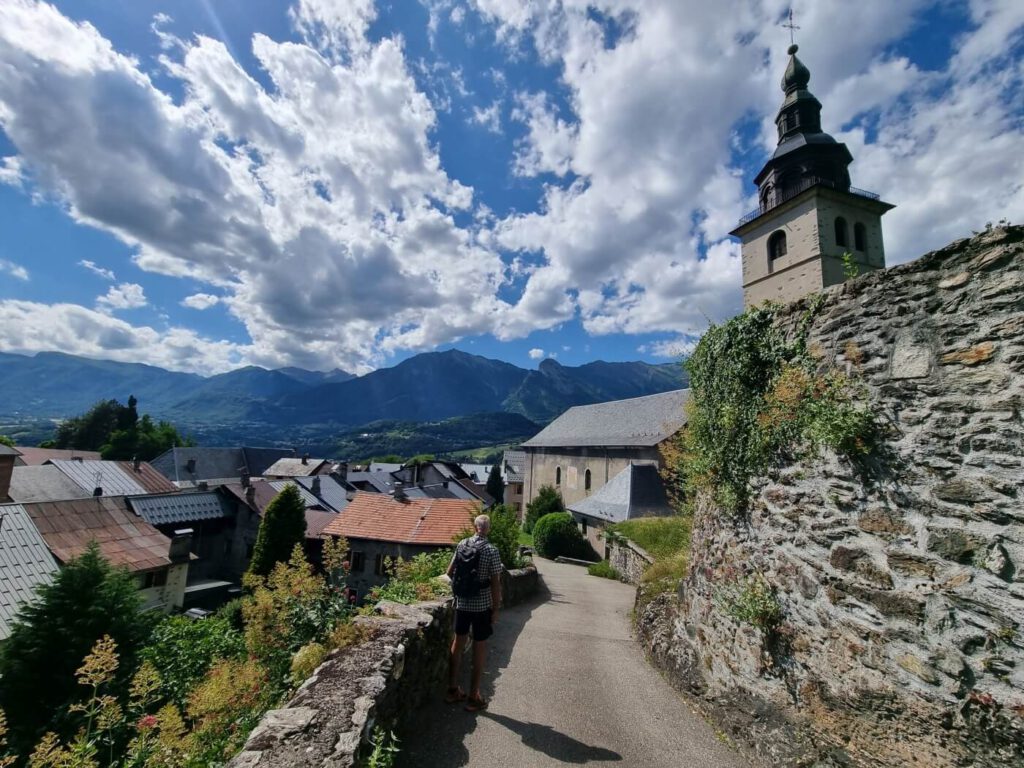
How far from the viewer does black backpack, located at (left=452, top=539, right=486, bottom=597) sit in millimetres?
4426

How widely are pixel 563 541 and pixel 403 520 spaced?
901 centimetres

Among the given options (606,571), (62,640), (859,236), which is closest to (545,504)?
(606,571)

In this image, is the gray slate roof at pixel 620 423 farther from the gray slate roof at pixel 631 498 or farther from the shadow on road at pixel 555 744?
the shadow on road at pixel 555 744

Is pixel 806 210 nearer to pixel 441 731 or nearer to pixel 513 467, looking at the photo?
pixel 441 731

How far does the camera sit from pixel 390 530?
62.8 feet

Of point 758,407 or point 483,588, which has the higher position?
point 758,407

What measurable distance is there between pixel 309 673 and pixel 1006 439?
5.52 metres

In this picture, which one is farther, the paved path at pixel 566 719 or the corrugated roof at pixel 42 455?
the corrugated roof at pixel 42 455

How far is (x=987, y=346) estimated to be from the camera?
3020 mm

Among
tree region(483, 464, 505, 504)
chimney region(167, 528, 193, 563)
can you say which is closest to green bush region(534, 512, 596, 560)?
chimney region(167, 528, 193, 563)

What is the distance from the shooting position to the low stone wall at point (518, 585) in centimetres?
947

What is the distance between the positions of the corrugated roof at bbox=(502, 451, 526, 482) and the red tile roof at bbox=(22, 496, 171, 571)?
46074 mm

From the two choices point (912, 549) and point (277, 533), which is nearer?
point (912, 549)

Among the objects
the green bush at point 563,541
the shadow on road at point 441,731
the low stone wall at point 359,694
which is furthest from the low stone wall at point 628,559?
the low stone wall at point 359,694
